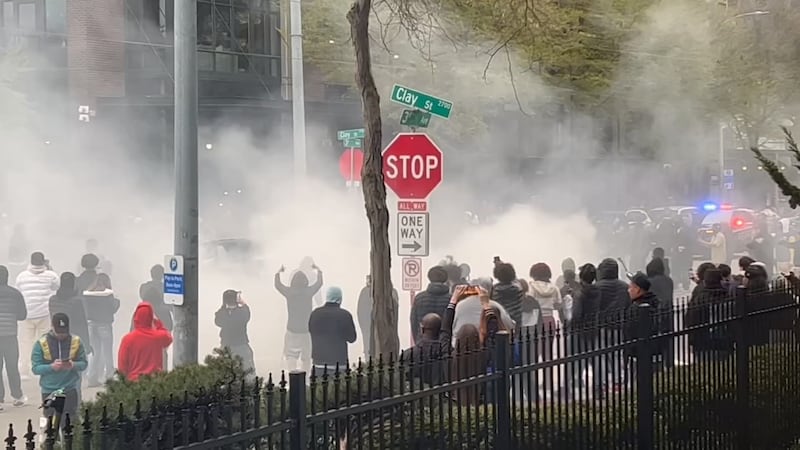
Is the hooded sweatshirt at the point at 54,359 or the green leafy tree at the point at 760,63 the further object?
the green leafy tree at the point at 760,63

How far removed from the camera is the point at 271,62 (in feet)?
97.9

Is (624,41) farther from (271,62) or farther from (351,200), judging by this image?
(271,62)

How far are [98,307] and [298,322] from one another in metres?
2.25

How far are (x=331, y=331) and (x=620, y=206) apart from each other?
25504 millimetres

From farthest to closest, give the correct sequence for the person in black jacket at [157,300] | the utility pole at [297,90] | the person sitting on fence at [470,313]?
1. the utility pole at [297,90]
2. the person in black jacket at [157,300]
3. the person sitting on fence at [470,313]

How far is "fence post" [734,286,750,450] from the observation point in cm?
661

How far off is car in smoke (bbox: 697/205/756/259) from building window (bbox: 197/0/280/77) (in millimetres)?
12625

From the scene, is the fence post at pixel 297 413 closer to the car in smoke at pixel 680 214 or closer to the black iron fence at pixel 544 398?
the black iron fence at pixel 544 398

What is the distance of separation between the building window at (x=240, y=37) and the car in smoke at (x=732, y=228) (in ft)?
41.4

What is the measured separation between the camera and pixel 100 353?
11.6m

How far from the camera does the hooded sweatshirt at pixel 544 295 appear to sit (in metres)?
10.8

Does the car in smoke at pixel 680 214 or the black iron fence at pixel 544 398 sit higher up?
the car in smoke at pixel 680 214

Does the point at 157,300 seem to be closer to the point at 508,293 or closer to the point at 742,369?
the point at 508,293

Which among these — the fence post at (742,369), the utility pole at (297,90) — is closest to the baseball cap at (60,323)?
the fence post at (742,369)
